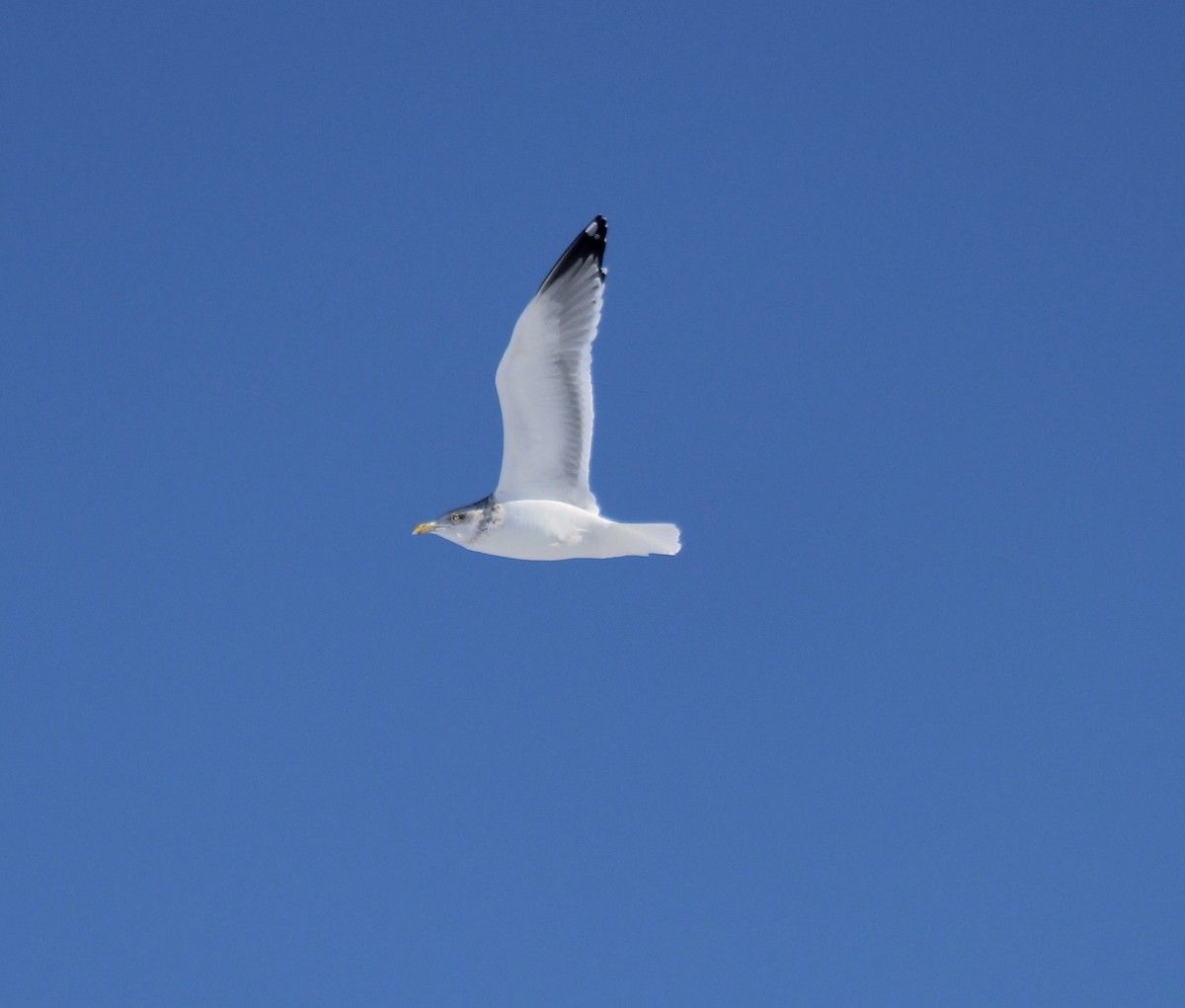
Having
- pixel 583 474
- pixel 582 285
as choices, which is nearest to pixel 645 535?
pixel 583 474

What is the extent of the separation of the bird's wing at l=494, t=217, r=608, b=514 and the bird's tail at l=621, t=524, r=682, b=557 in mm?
775

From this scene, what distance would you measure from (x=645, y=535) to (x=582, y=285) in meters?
1.64

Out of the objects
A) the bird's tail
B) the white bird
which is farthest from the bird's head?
the bird's tail

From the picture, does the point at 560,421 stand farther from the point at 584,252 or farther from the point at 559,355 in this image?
the point at 584,252

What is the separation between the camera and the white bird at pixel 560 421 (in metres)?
11.4

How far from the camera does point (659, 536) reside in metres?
11.2

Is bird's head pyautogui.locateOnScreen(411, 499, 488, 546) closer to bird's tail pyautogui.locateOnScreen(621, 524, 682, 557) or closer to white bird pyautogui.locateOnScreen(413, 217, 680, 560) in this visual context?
white bird pyautogui.locateOnScreen(413, 217, 680, 560)

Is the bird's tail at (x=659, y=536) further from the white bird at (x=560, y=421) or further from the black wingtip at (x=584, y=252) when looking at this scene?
the black wingtip at (x=584, y=252)

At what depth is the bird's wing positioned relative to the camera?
11.4 m

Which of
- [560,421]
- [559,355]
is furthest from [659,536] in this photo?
[559,355]

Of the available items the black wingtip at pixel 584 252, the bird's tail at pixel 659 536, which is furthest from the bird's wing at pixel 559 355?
the bird's tail at pixel 659 536

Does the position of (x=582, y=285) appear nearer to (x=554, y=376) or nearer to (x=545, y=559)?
(x=554, y=376)

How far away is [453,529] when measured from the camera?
11.8 meters

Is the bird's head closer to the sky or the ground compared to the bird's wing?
closer to the ground
